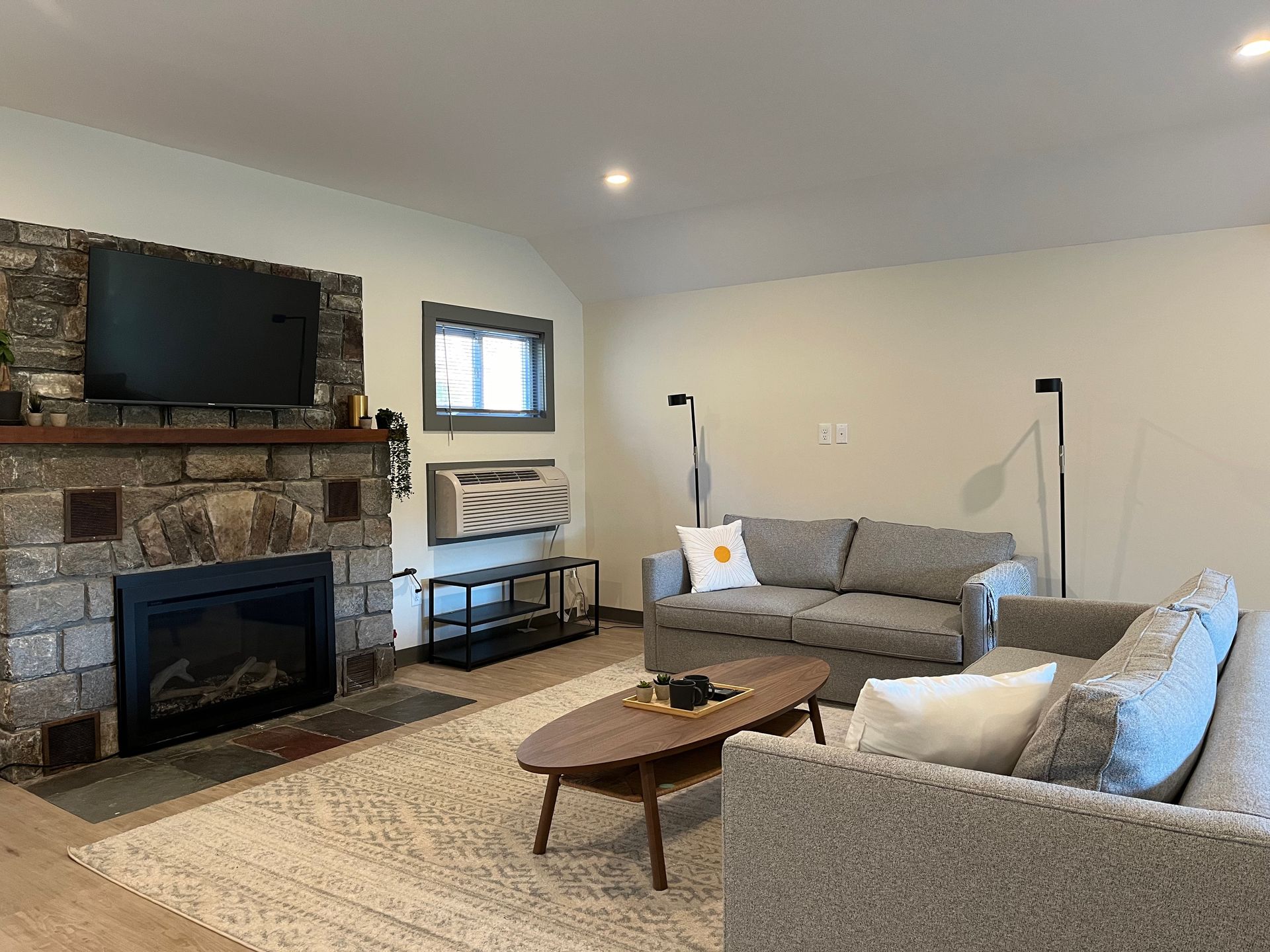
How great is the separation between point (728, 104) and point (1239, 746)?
2.77 m

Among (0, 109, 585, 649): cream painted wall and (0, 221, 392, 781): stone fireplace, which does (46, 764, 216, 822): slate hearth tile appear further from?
(0, 109, 585, 649): cream painted wall

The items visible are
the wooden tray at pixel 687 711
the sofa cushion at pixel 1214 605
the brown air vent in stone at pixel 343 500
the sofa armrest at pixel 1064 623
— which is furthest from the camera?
the brown air vent in stone at pixel 343 500

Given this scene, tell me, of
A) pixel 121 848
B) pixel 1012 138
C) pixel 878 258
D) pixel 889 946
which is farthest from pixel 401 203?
pixel 889 946

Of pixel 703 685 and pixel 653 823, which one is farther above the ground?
pixel 703 685

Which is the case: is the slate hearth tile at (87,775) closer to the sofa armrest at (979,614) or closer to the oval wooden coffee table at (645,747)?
the oval wooden coffee table at (645,747)

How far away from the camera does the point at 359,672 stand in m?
4.72

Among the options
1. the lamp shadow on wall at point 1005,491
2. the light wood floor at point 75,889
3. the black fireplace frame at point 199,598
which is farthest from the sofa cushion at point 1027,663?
the black fireplace frame at point 199,598

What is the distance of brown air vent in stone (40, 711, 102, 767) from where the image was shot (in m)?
3.55

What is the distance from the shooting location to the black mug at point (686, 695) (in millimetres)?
2945

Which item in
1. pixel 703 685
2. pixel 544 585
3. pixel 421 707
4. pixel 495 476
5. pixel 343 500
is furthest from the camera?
pixel 544 585

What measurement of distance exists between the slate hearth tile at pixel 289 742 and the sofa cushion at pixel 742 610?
5.78ft

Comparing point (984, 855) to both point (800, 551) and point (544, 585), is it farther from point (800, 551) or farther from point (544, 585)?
point (544, 585)

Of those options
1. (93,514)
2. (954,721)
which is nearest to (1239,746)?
(954,721)

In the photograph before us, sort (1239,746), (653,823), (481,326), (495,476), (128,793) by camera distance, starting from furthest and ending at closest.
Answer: (481,326)
(495,476)
(128,793)
(653,823)
(1239,746)
